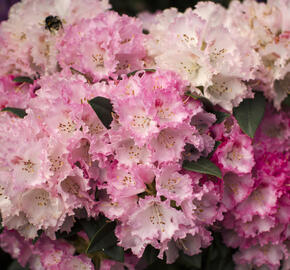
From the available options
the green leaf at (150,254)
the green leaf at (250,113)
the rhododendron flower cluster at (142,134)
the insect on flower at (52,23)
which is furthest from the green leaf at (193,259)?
the insect on flower at (52,23)

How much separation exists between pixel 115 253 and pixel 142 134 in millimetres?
362

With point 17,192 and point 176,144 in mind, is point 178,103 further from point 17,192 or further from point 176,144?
point 17,192

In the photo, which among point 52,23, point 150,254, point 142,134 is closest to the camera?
point 142,134

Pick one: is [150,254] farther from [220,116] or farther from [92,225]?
[220,116]

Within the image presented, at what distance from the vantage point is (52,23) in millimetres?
1370

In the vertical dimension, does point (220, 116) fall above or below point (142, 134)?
below

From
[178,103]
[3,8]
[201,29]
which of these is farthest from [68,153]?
[3,8]

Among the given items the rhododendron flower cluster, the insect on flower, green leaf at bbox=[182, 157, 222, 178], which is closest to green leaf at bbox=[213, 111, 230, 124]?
the rhododendron flower cluster

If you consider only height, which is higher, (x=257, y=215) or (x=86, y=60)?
(x=86, y=60)

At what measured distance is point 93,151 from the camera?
114 cm

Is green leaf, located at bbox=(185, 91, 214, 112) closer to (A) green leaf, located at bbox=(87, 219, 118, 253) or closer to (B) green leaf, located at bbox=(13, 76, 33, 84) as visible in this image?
(A) green leaf, located at bbox=(87, 219, 118, 253)

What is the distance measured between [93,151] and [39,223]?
23 centimetres

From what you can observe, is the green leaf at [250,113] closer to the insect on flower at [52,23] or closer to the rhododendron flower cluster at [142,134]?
the rhododendron flower cluster at [142,134]

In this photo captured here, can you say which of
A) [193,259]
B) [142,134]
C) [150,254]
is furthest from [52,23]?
[193,259]
